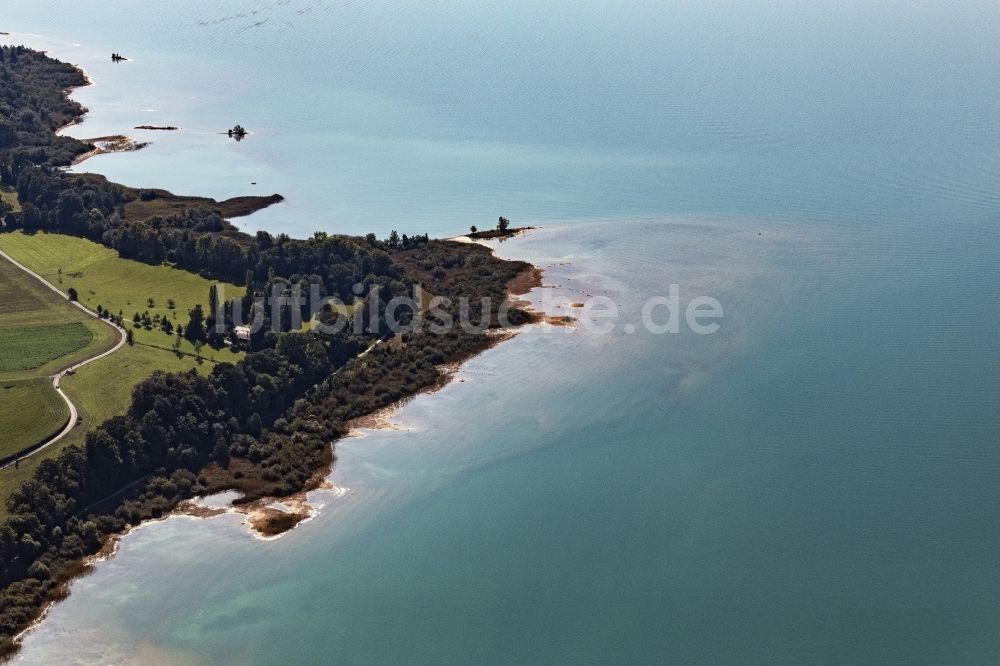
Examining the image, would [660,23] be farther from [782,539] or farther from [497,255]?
[782,539]

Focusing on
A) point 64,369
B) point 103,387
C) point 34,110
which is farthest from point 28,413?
point 34,110

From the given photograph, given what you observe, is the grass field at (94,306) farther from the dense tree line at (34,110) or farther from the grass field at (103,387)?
the dense tree line at (34,110)

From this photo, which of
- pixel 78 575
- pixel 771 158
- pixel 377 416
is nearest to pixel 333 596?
pixel 78 575

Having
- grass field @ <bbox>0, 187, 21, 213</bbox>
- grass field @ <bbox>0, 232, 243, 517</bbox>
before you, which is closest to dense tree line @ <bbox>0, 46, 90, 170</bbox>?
grass field @ <bbox>0, 187, 21, 213</bbox>

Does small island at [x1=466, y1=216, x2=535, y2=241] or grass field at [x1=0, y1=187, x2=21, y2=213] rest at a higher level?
grass field at [x1=0, y1=187, x2=21, y2=213]

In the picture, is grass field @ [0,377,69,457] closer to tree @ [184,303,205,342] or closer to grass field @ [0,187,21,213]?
tree @ [184,303,205,342]

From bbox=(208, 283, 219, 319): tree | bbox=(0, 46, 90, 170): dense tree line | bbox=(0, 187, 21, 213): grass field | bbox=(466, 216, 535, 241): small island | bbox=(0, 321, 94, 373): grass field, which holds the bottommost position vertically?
bbox=(0, 321, 94, 373): grass field

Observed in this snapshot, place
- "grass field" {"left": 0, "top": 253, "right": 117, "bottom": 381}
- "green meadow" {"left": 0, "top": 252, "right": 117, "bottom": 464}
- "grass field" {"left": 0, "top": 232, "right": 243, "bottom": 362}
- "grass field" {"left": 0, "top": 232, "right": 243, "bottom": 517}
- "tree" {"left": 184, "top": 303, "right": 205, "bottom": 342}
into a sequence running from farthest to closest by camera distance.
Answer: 1. "grass field" {"left": 0, "top": 232, "right": 243, "bottom": 362}
2. "tree" {"left": 184, "top": 303, "right": 205, "bottom": 342}
3. "grass field" {"left": 0, "top": 253, "right": 117, "bottom": 381}
4. "grass field" {"left": 0, "top": 232, "right": 243, "bottom": 517}
5. "green meadow" {"left": 0, "top": 252, "right": 117, "bottom": 464}

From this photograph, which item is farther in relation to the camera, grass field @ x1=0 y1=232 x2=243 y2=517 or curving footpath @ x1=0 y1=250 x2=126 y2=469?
grass field @ x1=0 y1=232 x2=243 y2=517
